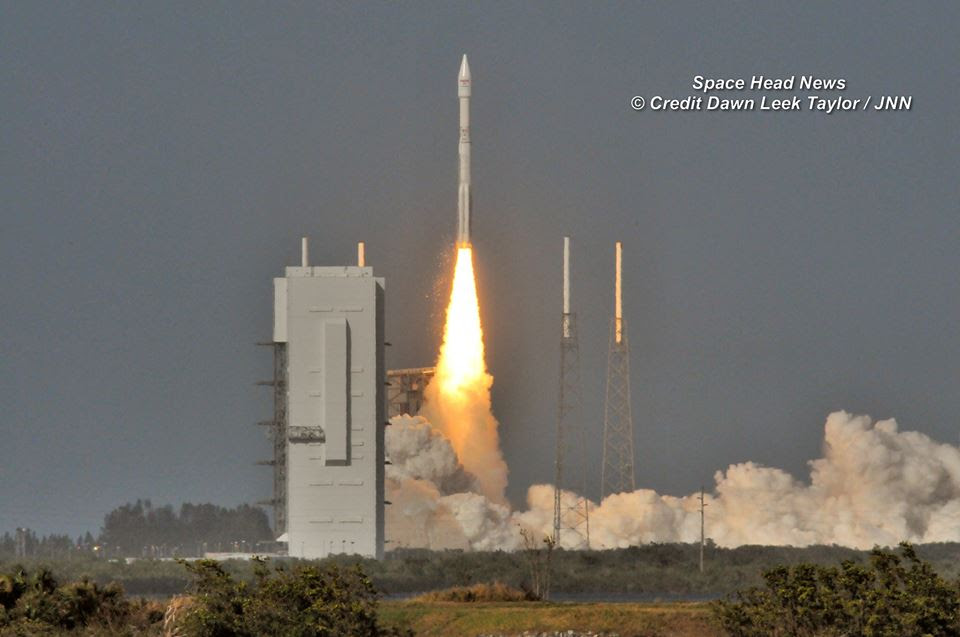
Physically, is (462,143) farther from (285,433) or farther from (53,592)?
(53,592)

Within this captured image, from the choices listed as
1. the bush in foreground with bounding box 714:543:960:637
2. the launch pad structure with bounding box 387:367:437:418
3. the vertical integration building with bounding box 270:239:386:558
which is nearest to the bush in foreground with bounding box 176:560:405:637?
the bush in foreground with bounding box 714:543:960:637

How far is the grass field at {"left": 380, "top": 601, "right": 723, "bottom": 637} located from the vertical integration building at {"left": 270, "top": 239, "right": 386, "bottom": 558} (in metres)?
62.0

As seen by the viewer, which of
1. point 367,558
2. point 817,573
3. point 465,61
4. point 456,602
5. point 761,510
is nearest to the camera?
point 817,573

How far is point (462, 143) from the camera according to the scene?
17262 cm

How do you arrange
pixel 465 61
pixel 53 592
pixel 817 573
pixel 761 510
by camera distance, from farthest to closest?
1. pixel 761 510
2. pixel 465 61
3. pixel 817 573
4. pixel 53 592

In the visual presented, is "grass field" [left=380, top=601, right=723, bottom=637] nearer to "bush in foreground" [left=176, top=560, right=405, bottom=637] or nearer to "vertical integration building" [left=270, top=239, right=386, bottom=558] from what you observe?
"bush in foreground" [left=176, top=560, right=405, bottom=637]

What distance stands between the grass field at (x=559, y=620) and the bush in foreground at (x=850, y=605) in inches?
75.1

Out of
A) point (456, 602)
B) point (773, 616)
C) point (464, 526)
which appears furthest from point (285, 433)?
point (773, 616)

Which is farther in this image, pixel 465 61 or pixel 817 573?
pixel 465 61

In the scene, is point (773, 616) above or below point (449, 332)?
below

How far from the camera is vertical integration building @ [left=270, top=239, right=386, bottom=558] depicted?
158 meters

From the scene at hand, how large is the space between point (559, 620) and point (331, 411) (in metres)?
67.7

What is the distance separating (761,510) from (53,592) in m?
107

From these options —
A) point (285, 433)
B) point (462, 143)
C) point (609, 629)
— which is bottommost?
point (609, 629)
